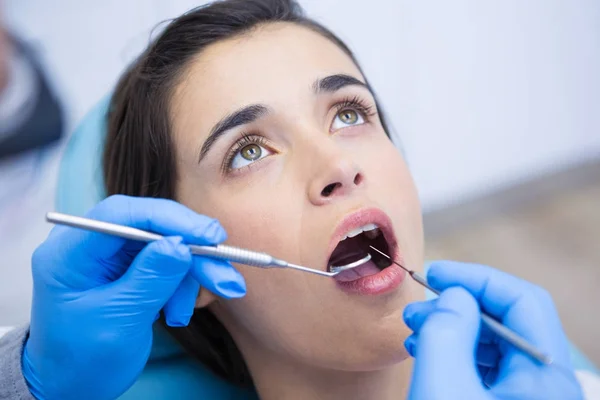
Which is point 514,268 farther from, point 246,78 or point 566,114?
point 246,78

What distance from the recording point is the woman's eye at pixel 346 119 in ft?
3.67

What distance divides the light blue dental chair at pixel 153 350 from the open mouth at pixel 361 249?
1.52 ft

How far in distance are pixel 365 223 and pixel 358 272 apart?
4.6 inches

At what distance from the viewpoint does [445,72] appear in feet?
8.95

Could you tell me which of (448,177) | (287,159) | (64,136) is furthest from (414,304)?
(448,177)

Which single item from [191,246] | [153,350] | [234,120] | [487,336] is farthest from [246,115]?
[153,350]

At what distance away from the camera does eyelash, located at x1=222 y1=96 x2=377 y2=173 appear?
3.50 ft

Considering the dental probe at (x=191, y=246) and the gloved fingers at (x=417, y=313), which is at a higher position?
the dental probe at (x=191, y=246)

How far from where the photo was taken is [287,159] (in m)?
1.05

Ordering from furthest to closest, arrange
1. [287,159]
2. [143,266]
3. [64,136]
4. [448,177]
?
[448,177], [64,136], [287,159], [143,266]

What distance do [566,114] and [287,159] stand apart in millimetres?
2409

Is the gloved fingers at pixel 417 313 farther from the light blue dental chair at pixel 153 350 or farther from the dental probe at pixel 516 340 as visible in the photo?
the light blue dental chair at pixel 153 350

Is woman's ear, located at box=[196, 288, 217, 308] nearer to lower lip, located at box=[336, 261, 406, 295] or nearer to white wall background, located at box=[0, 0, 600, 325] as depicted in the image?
lower lip, located at box=[336, 261, 406, 295]

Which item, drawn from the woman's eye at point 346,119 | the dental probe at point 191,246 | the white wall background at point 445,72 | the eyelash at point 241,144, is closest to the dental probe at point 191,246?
the dental probe at point 191,246
